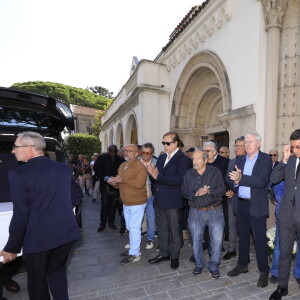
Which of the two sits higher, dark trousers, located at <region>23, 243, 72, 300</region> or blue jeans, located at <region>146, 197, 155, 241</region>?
dark trousers, located at <region>23, 243, 72, 300</region>

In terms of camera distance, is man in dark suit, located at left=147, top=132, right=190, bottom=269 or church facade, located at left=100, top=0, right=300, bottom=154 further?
church facade, located at left=100, top=0, right=300, bottom=154

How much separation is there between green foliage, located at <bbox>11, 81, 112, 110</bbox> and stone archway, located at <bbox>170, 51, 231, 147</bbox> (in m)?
51.7

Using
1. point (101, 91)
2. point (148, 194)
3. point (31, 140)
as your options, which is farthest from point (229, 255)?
point (101, 91)

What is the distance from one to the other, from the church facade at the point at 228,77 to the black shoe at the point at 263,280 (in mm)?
2940

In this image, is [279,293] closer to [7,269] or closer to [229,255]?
[229,255]

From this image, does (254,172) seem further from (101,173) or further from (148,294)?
(101,173)

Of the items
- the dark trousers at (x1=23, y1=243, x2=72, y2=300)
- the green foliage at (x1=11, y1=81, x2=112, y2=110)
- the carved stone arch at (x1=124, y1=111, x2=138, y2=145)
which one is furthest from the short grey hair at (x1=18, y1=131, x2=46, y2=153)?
the green foliage at (x1=11, y1=81, x2=112, y2=110)

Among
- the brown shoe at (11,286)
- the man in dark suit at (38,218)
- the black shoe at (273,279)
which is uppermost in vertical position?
the man in dark suit at (38,218)

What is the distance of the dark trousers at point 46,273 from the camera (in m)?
2.06

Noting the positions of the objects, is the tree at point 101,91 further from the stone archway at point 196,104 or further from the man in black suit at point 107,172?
the man in black suit at point 107,172

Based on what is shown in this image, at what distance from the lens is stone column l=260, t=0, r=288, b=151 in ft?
16.0

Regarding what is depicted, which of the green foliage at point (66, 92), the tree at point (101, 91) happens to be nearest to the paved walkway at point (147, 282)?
the green foliage at point (66, 92)

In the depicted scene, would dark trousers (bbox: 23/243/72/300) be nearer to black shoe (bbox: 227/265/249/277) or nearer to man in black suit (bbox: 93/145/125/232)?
black shoe (bbox: 227/265/249/277)

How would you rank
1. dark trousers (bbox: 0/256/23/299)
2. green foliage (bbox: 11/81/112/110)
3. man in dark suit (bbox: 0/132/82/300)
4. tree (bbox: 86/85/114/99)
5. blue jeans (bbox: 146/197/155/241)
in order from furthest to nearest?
1. tree (bbox: 86/85/114/99)
2. green foliage (bbox: 11/81/112/110)
3. blue jeans (bbox: 146/197/155/241)
4. dark trousers (bbox: 0/256/23/299)
5. man in dark suit (bbox: 0/132/82/300)
